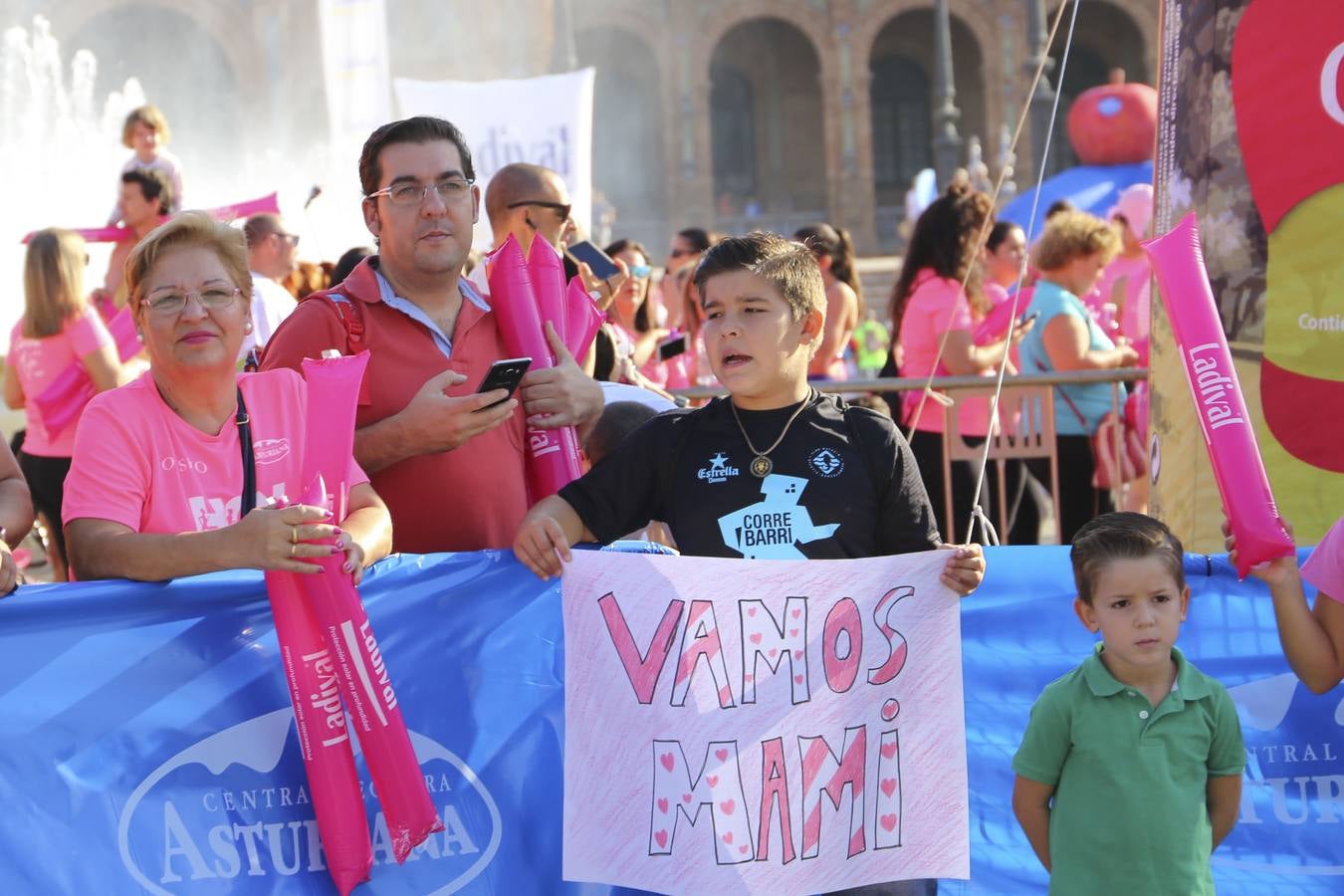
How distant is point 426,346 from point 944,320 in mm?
3385

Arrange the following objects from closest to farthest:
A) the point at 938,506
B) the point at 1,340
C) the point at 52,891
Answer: the point at 52,891, the point at 938,506, the point at 1,340

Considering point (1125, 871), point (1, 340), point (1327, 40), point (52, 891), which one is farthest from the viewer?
point (1, 340)

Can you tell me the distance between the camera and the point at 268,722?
3070mm

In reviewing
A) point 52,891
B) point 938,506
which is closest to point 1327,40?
point 938,506

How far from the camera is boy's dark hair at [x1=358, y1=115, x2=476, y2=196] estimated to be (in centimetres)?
361

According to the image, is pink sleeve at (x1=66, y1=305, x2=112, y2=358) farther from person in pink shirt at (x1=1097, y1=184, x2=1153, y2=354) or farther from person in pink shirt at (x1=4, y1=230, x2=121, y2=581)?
person in pink shirt at (x1=1097, y1=184, x2=1153, y2=354)

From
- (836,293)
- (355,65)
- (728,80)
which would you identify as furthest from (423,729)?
(728,80)

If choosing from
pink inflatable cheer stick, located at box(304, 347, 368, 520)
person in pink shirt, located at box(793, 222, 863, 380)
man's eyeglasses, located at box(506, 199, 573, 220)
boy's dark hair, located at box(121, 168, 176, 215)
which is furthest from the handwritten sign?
boy's dark hair, located at box(121, 168, 176, 215)

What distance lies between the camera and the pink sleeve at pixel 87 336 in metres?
6.42

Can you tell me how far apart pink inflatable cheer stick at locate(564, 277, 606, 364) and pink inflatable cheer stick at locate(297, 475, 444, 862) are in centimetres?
106

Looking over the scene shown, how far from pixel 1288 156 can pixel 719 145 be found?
37796 mm

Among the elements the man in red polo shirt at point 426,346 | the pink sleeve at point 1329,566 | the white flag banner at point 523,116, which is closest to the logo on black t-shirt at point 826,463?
the man in red polo shirt at point 426,346

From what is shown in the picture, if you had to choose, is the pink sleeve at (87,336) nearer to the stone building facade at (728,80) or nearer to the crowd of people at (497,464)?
the crowd of people at (497,464)

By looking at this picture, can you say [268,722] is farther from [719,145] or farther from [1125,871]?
[719,145]
